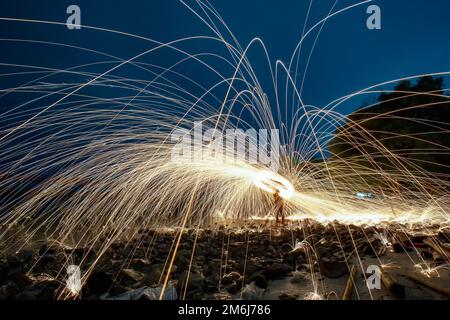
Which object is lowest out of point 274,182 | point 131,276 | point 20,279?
point 20,279

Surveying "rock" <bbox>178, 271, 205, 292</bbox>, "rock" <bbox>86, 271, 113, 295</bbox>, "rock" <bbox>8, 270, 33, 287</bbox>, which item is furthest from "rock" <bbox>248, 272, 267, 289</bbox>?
"rock" <bbox>8, 270, 33, 287</bbox>

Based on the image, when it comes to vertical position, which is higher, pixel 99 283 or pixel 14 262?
pixel 99 283

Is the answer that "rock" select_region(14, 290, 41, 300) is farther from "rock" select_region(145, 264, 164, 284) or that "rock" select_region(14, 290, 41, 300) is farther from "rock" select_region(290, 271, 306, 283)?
"rock" select_region(290, 271, 306, 283)

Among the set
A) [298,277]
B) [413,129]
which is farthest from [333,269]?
[413,129]

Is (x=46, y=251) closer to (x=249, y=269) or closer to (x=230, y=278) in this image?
(x=230, y=278)

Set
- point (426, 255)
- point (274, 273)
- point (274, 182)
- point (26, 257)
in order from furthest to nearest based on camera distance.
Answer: point (274, 182)
point (26, 257)
point (426, 255)
point (274, 273)

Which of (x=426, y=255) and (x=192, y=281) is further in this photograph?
(x=426, y=255)

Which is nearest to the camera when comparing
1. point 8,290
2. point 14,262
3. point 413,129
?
point 8,290
